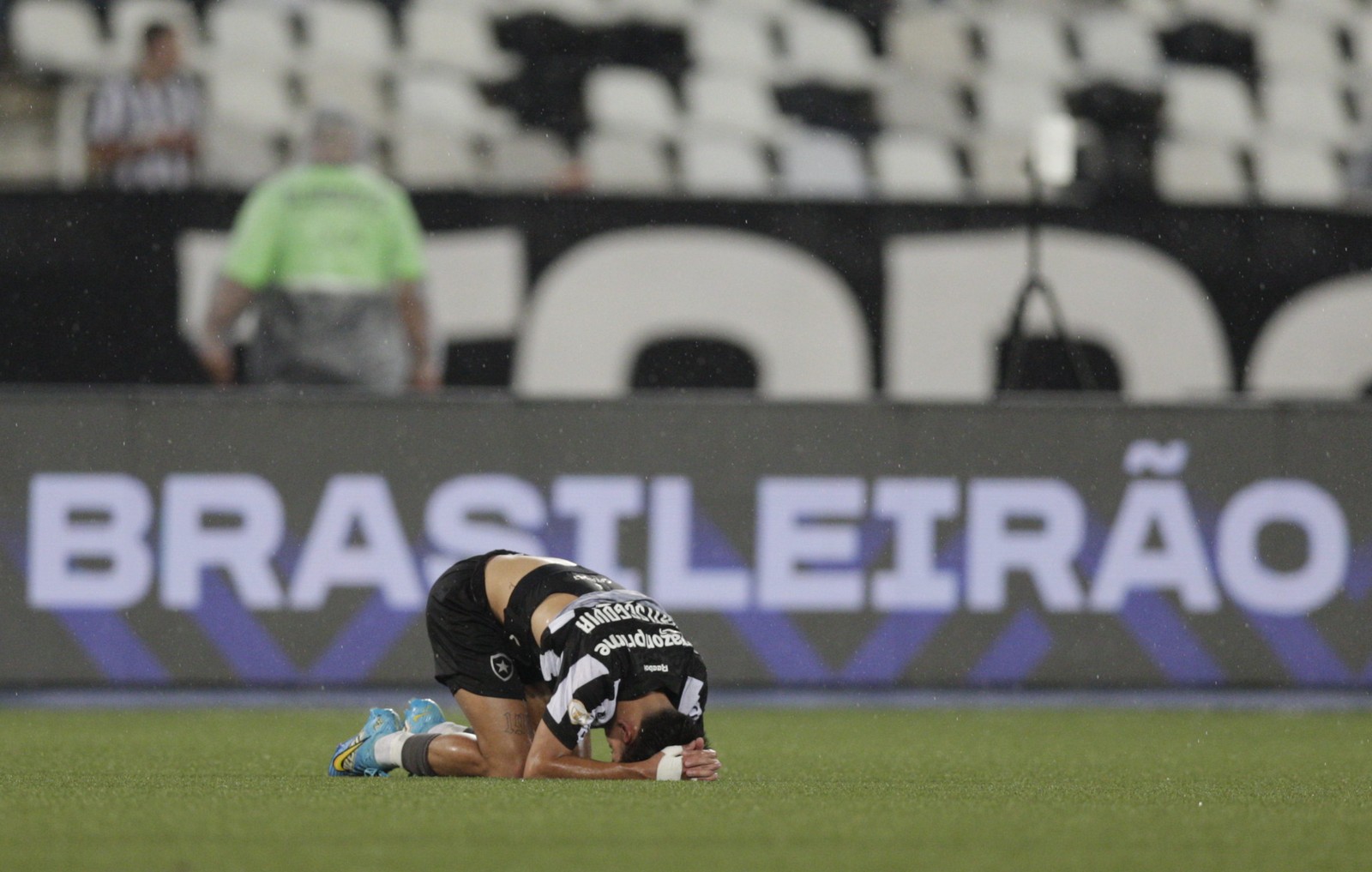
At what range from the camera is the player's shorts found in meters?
7.02

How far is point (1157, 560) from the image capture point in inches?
402

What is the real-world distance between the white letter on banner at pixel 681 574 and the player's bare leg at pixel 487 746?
3.00m

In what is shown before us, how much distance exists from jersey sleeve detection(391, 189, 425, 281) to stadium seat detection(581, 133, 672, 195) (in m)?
2.41

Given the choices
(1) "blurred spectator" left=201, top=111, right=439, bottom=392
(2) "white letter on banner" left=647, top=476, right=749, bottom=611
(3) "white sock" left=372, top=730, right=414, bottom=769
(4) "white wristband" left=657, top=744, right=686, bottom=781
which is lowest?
(2) "white letter on banner" left=647, top=476, right=749, bottom=611

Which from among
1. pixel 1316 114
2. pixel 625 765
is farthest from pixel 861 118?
pixel 625 765

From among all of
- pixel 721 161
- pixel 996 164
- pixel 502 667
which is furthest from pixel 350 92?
pixel 502 667

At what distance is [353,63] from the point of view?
14.6 m

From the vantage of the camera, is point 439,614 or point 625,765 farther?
point 439,614

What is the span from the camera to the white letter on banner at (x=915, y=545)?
10.2m

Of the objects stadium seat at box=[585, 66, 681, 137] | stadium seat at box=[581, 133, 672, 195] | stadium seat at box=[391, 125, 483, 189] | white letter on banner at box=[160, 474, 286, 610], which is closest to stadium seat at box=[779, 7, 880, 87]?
stadium seat at box=[585, 66, 681, 137]

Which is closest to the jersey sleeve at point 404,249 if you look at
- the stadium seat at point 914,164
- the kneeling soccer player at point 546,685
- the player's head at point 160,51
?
the player's head at point 160,51

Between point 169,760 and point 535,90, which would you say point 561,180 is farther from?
point 169,760

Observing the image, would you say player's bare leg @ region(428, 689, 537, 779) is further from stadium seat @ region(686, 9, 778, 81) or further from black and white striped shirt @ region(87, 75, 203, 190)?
stadium seat @ region(686, 9, 778, 81)

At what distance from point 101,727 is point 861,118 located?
25.5 feet
